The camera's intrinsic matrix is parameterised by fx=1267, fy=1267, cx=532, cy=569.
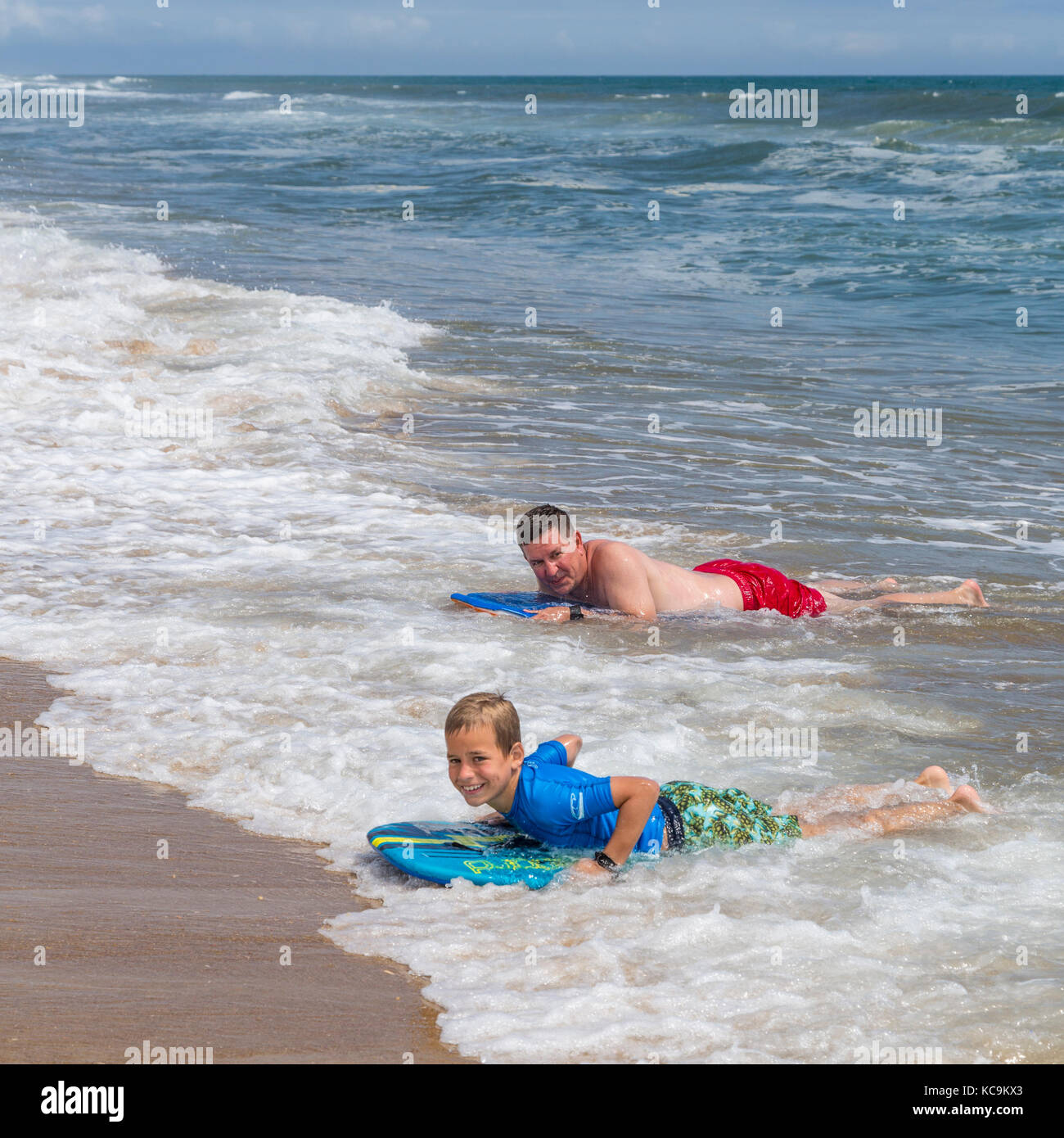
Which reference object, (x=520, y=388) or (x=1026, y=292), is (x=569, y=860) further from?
(x=1026, y=292)

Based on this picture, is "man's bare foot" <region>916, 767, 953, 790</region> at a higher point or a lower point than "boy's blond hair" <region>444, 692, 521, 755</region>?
lower

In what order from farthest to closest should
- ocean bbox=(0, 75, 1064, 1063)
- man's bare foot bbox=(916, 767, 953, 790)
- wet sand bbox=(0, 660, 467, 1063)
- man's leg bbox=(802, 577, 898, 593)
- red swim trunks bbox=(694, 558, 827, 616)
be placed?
man's leg bbox=(802, 577, 898, 593), red swim trunks bbox=(694, 558, 827, 616), man's bare foot bbox=(916, 767, 953, 790), ocean bbox=(0, 75, 1064, 1063), wet sand bbox=(0, 660, 467, 1063)

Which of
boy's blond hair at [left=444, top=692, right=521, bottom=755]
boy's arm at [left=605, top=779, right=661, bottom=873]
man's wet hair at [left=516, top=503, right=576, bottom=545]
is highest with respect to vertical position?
man's wet hair at [left=516, top=503, right=576, bottom=545]

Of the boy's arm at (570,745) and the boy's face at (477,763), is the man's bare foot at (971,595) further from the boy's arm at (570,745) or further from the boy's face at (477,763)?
the boy's face at (477,763)

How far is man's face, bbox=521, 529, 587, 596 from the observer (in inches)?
251

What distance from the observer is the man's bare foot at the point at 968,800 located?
15.3 ft

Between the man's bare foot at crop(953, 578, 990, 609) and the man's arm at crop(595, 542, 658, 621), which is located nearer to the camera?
the man's arm at crop(595, 542, 658, 621)

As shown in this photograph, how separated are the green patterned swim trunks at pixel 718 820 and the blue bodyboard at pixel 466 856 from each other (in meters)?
0.38

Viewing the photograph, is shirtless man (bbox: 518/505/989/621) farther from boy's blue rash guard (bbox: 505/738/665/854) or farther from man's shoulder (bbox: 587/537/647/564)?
boy's blue rash guard (bbox: 505/738/665/854)

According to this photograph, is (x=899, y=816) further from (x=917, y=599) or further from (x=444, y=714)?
(x=917, y=599)

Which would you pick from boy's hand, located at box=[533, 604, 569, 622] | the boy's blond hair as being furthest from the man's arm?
the boy's blond hair

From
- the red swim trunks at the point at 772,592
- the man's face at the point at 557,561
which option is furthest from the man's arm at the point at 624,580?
the red swim trunks at the point at 772,592

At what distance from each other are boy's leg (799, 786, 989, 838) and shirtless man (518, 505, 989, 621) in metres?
2.23
